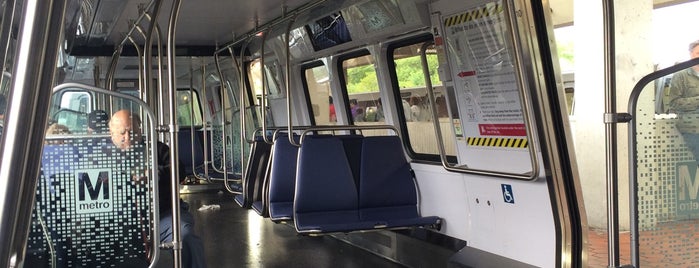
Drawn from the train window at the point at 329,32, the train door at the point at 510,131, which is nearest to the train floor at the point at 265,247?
the train door at the point at 510,131

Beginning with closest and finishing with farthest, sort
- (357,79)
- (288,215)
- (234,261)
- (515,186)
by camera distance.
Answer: (515,186), (288,215), (234,261), (357,79)

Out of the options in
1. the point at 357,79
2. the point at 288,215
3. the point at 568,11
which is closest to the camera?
the point at 288,215

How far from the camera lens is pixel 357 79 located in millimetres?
7270

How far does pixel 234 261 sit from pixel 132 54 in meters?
3.86

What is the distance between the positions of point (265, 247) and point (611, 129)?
490 cm

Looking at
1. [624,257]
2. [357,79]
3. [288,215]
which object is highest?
[357,79]

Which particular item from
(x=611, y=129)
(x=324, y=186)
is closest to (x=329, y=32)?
(x=324, y=186)

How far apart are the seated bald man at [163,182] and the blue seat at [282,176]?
1784mm

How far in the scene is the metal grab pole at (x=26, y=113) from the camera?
77cm

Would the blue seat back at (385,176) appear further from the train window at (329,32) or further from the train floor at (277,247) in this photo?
the train window at (329,32)

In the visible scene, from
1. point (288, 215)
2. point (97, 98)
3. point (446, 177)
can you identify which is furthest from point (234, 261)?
point (97, 98)

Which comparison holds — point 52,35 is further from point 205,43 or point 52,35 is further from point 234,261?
point 205,43

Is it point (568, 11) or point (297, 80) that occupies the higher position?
point (568, 11)

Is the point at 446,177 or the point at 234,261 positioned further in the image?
the point at 234,261
